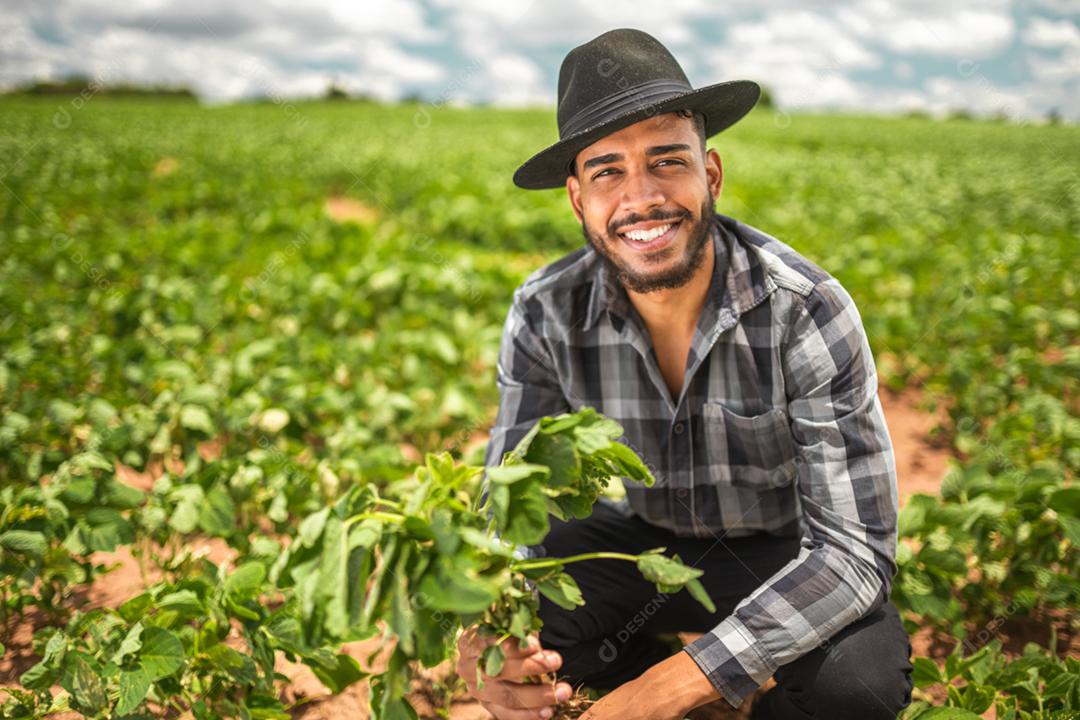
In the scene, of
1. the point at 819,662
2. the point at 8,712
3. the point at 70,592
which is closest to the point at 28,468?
the point at 70,592

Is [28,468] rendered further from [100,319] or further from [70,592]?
[100,319]

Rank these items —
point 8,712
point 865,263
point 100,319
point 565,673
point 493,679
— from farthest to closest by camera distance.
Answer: point 865,263 → point 100,319 → point 565,673 → point 8,712 → point 493,679

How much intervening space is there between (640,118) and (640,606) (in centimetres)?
127

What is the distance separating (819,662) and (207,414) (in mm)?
2221

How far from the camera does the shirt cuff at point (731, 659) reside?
1377 millimetres

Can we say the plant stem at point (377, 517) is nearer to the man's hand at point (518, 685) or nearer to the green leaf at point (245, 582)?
the man's hand at point (518, 685)

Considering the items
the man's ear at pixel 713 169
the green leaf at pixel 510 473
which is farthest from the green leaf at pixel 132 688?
the man's ear at pixel 713 169

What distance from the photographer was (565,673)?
1.79 metres

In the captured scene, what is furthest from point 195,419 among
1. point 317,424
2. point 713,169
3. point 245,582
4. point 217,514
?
point 713,169

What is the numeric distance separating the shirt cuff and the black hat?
110cm

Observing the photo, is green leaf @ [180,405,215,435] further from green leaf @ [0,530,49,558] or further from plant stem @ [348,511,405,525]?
plant stem @ [348,511,405,525]

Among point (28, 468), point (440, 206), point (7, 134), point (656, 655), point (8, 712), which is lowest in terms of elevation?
point (656, 655)

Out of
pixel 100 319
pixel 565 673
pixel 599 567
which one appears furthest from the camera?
pixel 100 319

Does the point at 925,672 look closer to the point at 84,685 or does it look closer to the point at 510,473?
the point at 510,473
